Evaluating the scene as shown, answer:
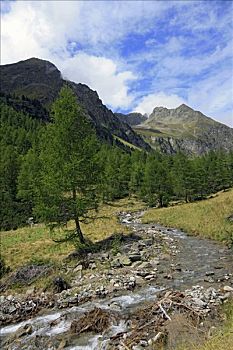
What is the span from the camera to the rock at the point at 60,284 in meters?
18.7

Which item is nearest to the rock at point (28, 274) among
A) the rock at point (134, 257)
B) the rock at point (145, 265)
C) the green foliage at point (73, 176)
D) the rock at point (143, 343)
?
the green foliage at point (73, 176)

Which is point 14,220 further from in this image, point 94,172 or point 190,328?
point 190,328

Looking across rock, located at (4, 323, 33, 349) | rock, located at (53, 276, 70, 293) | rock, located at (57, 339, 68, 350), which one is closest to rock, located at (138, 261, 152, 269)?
rock, located at (53, 276, 70, 293)

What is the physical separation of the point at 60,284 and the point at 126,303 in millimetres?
4841

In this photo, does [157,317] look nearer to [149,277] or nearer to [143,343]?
[143,343]

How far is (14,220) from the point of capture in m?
46.1

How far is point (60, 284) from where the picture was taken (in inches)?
749

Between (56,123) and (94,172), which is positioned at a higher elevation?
Result: (56,123)

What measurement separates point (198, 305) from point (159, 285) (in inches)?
159

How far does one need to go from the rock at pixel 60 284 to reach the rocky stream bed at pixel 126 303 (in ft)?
1.15

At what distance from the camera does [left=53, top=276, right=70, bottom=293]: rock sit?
18.7 metres

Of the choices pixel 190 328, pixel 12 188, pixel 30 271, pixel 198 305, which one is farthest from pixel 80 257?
pixel 12 188

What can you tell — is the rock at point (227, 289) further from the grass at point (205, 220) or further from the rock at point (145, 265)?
the grass at point (205, 220)

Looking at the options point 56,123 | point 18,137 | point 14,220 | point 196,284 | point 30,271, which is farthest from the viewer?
point 18,137
